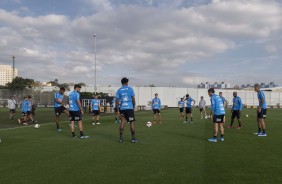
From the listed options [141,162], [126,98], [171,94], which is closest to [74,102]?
[126,98]

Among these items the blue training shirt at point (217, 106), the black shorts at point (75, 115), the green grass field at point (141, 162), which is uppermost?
the blue training shirt at point (217, 106)

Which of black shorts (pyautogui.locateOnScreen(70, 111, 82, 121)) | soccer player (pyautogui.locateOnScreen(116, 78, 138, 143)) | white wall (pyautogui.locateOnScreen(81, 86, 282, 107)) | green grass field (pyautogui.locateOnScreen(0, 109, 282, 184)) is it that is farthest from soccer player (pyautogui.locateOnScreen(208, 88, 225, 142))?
white wall (pyautogui.locateOnScreen(81, 86, 282, 107))

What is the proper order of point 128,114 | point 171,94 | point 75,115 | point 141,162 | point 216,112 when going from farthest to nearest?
point 171,94 → point 75,115 → point 216,112 → point 128,114 → point 141,162

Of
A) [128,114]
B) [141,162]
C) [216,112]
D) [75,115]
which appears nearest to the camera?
[141,162]

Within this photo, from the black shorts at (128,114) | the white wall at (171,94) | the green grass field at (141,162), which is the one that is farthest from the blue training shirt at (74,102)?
the white wall at (171,94)

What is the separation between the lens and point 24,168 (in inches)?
264

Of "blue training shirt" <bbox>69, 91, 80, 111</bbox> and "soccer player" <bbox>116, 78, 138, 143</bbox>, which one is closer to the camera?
"soccer player" <bbox>116, 78, 138, 143</bbox>

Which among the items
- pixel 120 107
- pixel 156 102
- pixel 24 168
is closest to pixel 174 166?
pixel 24 168

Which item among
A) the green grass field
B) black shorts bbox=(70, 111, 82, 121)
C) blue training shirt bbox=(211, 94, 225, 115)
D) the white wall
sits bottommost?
the green grass field

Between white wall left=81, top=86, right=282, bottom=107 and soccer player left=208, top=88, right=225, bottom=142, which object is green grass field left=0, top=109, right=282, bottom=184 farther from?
white wall left=81, top=86, right=282, bottom=107

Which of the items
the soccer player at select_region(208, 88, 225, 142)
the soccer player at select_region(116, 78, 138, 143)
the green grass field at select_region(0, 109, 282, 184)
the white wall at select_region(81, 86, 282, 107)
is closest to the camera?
the green grass field at select_region(0, 109, 282, 184)

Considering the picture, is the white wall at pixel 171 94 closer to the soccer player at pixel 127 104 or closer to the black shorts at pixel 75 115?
the black shorts at pixel 75 115

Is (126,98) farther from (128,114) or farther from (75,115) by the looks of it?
(75,115)

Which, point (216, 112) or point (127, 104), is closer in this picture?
point (127, 104)
